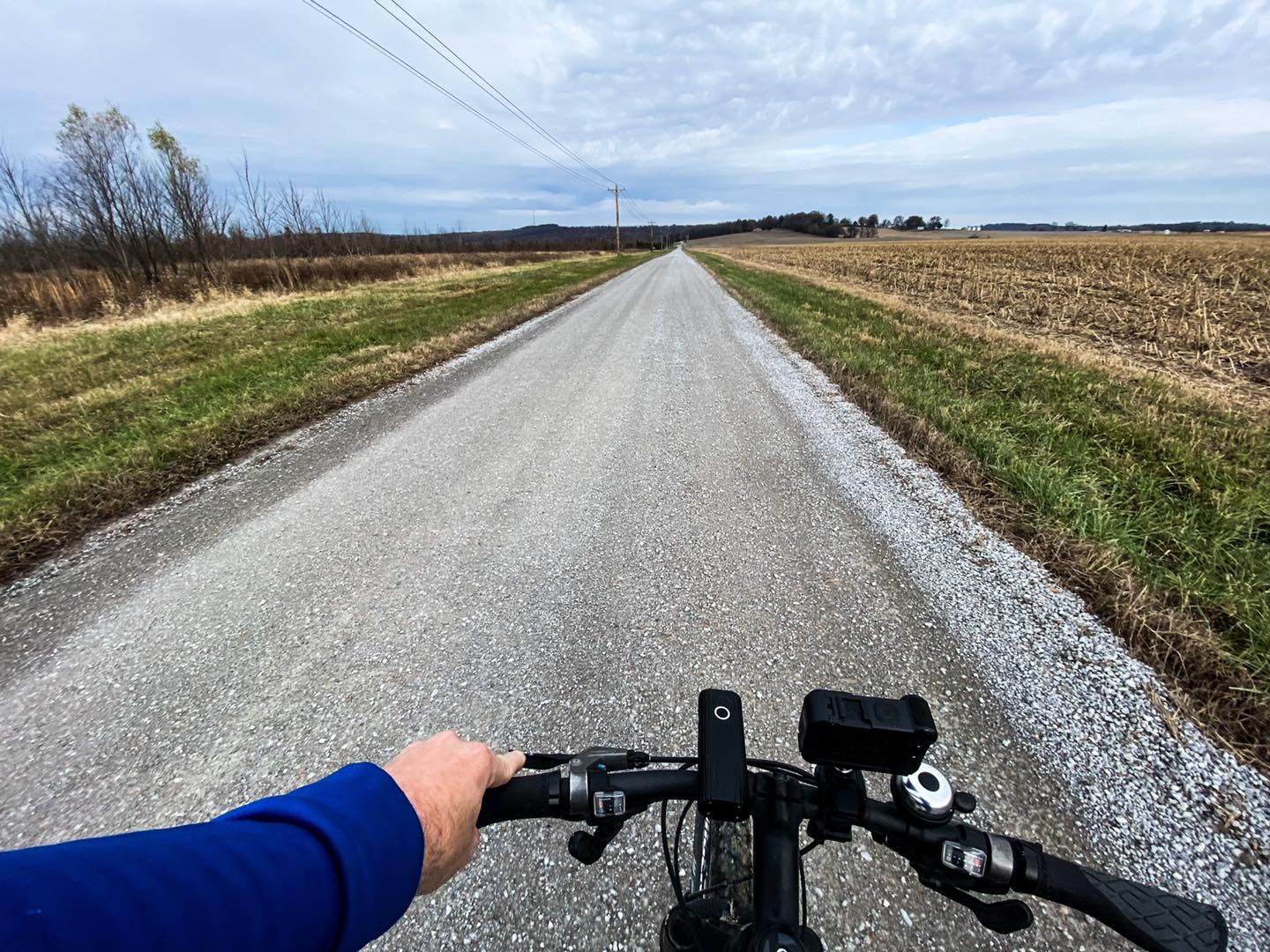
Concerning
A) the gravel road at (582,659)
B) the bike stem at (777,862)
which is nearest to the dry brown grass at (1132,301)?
the gravel road at (582,659)

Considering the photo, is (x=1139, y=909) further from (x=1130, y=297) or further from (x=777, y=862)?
(x=1130, y=297)

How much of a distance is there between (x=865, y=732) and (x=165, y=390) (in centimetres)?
866

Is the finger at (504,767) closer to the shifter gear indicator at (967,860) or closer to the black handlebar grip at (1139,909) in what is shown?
the shifter gear indicator at (967,860)

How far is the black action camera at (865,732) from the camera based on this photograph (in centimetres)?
89

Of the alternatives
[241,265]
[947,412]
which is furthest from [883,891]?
[241,265]

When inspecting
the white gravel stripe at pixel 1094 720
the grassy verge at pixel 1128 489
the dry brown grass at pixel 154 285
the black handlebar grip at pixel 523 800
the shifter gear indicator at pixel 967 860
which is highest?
the dry brown grass at pixel 154 285

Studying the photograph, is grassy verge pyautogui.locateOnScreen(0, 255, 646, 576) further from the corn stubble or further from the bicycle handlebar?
the corn stubble

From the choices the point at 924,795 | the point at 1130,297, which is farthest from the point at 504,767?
the point at 1130,297

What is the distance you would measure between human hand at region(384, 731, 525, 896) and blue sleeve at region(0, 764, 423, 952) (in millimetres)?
73

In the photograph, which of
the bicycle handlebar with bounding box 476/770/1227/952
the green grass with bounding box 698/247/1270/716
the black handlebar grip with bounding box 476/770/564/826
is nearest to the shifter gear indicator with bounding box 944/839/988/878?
the bicycle handlebar with bounding box 476/770/1227/952

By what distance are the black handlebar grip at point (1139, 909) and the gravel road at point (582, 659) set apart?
2.63 ft

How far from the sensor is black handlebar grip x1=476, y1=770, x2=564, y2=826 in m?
1.03

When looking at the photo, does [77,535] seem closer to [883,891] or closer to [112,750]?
[112,750]

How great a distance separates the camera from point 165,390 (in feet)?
21.6
